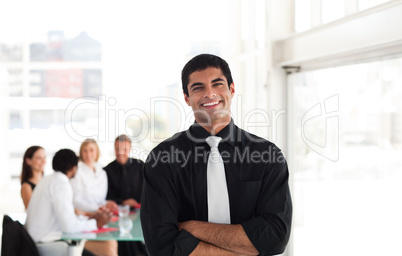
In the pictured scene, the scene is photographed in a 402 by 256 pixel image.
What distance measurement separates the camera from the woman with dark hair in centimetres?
448

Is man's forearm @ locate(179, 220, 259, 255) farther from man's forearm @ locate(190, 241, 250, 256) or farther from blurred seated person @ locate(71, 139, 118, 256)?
blurred seated person @ locate(71, 139, 118, 256)

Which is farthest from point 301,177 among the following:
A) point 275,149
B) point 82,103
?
point 82,103

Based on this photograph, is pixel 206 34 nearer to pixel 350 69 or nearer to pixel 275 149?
pixel 350 69

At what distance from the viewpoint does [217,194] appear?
5.51ft

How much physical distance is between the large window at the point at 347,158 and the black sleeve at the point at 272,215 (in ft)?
4.34

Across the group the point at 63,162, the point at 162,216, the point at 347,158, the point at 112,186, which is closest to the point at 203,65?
the point at 162,216

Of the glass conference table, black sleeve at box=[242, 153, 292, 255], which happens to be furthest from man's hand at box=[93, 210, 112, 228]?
black sleeve at box=[242, 153, 292, 255]

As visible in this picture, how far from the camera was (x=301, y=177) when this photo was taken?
433cm

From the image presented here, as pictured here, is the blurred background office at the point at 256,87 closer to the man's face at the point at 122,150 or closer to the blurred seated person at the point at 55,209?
the man's face at the point at 122,150

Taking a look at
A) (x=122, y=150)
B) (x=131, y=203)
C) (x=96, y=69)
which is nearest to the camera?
(x=131, y=203)

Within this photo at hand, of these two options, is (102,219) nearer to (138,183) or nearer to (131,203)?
(131,203)

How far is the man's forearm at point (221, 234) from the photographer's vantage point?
164 centimetres

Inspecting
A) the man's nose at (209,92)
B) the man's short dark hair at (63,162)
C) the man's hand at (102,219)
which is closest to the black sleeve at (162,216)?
the man's nose at (209,92)

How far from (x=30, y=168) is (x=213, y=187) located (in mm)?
3226
